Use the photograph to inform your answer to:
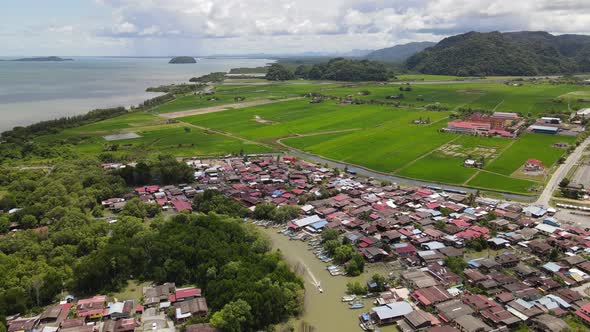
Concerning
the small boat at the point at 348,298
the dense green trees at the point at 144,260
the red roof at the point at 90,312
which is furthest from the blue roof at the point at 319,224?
the red roof at the point at 90,312

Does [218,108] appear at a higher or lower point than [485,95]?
lower

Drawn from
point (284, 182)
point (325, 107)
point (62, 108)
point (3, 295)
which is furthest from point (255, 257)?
point (62, 108)

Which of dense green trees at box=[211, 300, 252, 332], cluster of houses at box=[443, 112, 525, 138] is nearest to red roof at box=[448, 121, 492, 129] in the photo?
cluster of houses at box=[443, 112, 525, 138]

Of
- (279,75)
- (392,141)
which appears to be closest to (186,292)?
(392,141)

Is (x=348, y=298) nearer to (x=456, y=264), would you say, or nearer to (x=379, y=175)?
(x=456, y=264)

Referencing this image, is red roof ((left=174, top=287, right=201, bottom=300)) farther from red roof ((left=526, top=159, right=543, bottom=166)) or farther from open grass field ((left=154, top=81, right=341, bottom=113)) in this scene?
open grass field ((left=154, top=81, right=341, bottom=113))

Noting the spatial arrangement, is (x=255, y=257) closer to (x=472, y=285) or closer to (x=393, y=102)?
(x=472, y=285)

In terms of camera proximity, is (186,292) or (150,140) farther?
(150,140)
